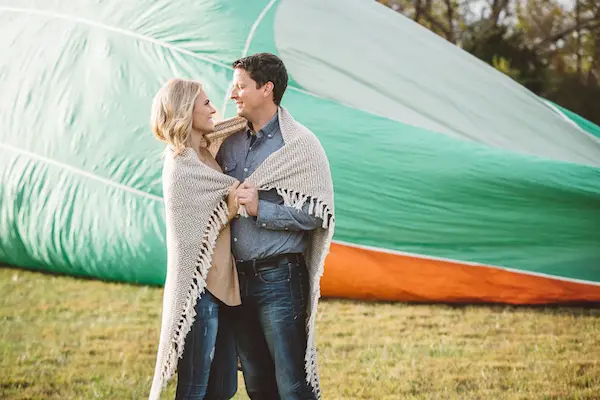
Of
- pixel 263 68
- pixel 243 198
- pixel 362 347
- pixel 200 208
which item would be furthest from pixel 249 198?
pixel 362 347

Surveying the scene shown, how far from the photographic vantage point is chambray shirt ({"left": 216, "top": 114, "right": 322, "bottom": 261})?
234 cm

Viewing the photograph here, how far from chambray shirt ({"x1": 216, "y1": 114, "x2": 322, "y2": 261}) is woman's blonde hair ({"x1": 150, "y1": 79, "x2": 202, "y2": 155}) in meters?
0.18

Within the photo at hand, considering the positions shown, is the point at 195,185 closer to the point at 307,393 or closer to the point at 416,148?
the point at 307,393

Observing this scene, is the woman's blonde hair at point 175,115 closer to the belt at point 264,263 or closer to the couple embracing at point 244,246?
the couple embracing at point 244,246

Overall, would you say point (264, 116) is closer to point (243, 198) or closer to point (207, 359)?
point (243, 198)

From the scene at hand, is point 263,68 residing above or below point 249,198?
above

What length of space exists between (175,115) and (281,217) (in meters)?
0.39

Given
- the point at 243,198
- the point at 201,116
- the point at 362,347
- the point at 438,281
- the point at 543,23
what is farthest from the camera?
the point at 543,23

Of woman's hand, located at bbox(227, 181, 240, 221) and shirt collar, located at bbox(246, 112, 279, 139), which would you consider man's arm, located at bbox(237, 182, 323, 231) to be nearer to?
woman's hand, located at bbox(227, 181, 240, 221)

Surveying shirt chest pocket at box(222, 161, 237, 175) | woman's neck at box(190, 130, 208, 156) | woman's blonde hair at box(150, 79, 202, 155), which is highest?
woman's blonde hair at box(150, 79, 202, 155)

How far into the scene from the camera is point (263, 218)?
233 centimetres

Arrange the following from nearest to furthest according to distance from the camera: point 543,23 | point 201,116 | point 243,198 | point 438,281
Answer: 1. point 243,198
2. point 201,116
3. point 438,281
4. point 543,23

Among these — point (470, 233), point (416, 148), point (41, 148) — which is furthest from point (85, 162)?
point (470, 233)

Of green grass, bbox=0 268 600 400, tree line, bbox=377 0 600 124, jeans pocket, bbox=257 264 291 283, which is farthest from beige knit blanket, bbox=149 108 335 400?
tree line, bbox=377 0 600 124
